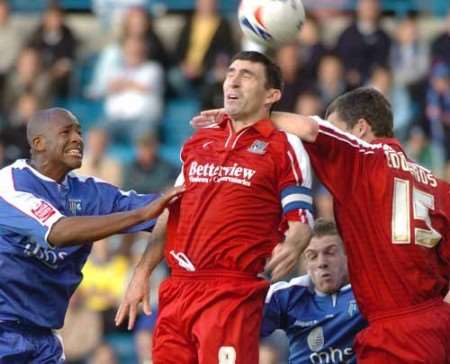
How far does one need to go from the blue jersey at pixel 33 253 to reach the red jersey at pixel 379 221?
1.25 m

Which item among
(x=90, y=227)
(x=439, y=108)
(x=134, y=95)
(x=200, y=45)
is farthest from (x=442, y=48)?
(x=90, y=227)

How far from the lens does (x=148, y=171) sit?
52.9 feet

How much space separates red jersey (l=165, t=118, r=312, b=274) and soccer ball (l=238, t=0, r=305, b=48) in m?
0.55

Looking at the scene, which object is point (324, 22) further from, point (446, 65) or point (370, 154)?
point (370, 154)

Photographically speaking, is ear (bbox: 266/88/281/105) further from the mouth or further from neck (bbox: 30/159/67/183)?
neck (bbox: 30/159/67/183)

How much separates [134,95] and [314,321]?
7.62 m

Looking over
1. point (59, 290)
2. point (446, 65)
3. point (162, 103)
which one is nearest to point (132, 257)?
point (162, 103)

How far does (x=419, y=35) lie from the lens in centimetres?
1781

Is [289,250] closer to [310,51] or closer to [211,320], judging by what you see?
[211,320]

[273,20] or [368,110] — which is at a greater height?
[273,20]

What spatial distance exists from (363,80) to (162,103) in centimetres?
237

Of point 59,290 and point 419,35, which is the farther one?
point 419,35

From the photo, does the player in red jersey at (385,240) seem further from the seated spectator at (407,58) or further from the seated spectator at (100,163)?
the seated spectator at (407,58)

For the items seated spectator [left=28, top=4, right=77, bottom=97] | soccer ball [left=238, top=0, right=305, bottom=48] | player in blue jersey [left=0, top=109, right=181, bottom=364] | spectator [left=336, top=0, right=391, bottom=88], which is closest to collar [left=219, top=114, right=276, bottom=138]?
soccer ball [left=238, top=0, right=305, bottom=48]
